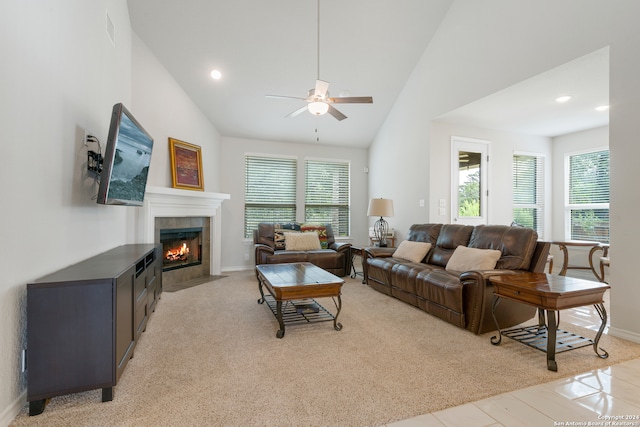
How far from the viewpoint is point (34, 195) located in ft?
6.02

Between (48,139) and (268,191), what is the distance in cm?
436

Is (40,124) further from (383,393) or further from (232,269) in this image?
(232,269)

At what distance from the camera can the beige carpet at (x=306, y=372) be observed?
5.50ft

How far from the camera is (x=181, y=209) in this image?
4.66 metres

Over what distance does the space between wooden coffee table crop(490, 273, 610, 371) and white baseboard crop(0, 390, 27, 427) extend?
3.19 m

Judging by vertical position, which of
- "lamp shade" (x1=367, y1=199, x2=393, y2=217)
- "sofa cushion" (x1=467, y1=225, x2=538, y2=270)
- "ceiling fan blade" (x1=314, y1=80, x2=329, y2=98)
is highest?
"ceiling fan blade" (x1=314, y1=80, x2=329, y2=98)

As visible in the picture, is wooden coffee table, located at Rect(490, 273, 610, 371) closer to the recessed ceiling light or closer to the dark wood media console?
the recessed ceiling light

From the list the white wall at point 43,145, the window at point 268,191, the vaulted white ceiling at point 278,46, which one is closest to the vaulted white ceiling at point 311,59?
the vaulted white ceiling at point 278,46

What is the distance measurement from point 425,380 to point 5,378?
2.33m

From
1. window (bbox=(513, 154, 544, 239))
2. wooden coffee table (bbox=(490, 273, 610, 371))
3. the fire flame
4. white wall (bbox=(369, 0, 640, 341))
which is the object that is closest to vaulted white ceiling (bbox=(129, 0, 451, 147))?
white wall (bbox=(369, 0, 640, 341))

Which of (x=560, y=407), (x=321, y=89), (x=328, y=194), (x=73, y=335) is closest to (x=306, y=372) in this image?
(x=73, y=335)

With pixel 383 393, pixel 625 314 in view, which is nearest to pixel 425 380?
pixel 383 393

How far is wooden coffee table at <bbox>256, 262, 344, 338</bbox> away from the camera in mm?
2785

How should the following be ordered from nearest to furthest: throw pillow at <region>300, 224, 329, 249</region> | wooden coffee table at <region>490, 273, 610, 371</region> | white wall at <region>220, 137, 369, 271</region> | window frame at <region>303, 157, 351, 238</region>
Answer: wooden coffee table at <region>490, 273, 610, 371</region>
throw pillow at <region>300, 224, 329, 249</region>
white wall at <region>220, 137, 369, 271</region>
window frame at <region>303, 157, 351, 238</region>
